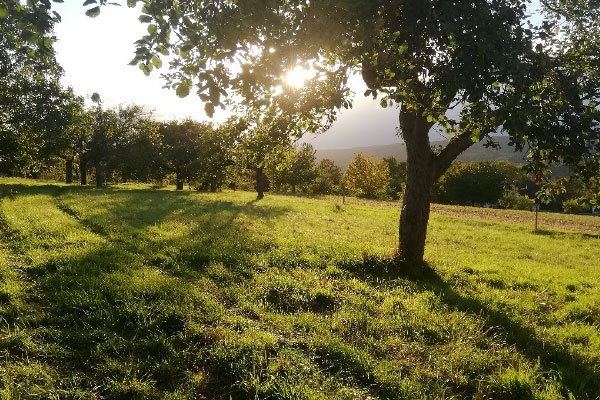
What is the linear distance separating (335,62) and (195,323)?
23.6 ft

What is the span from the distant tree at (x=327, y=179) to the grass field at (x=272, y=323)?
262 feet

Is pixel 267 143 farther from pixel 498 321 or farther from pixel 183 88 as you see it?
pixel 498 321

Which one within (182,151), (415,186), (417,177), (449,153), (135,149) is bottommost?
(415,186)

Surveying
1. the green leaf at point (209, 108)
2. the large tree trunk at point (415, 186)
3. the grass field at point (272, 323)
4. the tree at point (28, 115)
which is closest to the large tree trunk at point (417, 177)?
the large tree trunk at point (415, 186)

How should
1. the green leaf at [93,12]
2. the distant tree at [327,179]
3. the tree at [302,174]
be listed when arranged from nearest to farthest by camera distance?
the green leaf at [93,12] → the tree at [302,174] → the distant tree at [327,179]

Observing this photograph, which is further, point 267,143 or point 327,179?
point 327,179

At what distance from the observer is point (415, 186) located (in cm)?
1266

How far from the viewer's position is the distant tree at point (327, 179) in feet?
312

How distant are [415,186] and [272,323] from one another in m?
7.63

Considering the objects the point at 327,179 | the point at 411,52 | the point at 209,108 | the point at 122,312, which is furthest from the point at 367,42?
the point at 327,179

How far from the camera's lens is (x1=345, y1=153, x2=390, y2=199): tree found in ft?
278

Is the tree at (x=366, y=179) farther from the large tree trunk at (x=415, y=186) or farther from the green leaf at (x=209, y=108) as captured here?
the green leaf at (x=209, y=108)

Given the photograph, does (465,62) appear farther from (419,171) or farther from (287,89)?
(419,171)

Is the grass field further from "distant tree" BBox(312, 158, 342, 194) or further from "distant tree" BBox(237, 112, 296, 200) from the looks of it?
"distant tree" BBox(312, 158, 342, 194)
